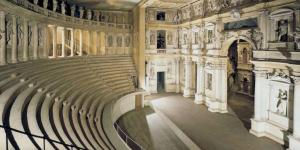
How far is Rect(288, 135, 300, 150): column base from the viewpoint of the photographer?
14.1 metres

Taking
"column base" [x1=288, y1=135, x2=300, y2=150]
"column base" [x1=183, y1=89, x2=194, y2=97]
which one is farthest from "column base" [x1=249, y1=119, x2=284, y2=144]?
"column base" [x1=183, y1=89, x2=194, y2=97]

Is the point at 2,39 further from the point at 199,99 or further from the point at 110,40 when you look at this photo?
the point at 199,99

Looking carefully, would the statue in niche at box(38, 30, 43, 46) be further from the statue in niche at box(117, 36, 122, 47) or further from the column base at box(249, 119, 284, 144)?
the column base at box(249, 119, 284, 144)

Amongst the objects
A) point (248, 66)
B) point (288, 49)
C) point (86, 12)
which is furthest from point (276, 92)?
point (86, 12)

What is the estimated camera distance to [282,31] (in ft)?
51.5

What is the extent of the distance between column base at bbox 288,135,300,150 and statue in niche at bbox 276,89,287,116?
1.87m

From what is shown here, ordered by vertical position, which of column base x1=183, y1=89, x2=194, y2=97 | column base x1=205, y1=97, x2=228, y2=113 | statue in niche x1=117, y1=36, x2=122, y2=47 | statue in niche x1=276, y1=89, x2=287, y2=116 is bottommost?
column base x1=205, y1=97, x2=228, y2=113

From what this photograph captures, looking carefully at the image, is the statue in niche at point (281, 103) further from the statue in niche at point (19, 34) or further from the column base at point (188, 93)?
the statue in niche at point (19, 34)

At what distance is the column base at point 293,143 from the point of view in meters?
14.1

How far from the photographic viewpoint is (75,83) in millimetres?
16531

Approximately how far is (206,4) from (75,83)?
1578 centimetres

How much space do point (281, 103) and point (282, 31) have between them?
458 cm

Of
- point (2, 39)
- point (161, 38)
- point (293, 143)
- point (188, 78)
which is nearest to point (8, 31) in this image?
point (2, 39)

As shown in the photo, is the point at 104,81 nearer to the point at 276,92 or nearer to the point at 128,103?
the point at 128,103
